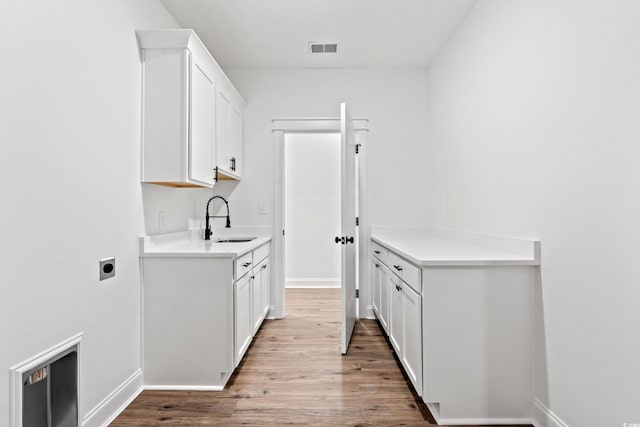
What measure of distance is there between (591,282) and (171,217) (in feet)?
8.56

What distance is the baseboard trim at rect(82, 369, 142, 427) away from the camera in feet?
5.88

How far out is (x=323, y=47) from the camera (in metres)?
3.24

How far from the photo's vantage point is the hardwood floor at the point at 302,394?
1.91 metres

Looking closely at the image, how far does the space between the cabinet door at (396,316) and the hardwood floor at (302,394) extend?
0.54ft

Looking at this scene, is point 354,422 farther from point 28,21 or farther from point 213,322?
point 28,21

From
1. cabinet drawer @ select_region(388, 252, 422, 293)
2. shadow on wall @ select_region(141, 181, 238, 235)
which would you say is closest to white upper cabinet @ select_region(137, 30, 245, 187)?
shadow on wall @ select_region(141, 181, 238, 235)

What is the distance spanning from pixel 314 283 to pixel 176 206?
2.85 meters

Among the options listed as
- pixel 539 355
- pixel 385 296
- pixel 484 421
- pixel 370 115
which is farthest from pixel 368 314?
pixel 370 115

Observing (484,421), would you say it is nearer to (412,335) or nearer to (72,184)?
(412,335)

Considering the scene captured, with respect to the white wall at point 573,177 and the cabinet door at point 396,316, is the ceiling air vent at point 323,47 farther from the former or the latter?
the cabinet door at point 396,316

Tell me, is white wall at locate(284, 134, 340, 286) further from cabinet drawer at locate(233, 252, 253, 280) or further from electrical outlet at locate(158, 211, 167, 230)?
electrical outlet at locate(158, 211, 167, 230)

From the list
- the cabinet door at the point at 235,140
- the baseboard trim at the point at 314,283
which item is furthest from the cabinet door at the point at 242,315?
the baseboard trim at the point at 314,283

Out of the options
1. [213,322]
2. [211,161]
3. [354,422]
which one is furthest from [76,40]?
[354,422]

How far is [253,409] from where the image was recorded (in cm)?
200
